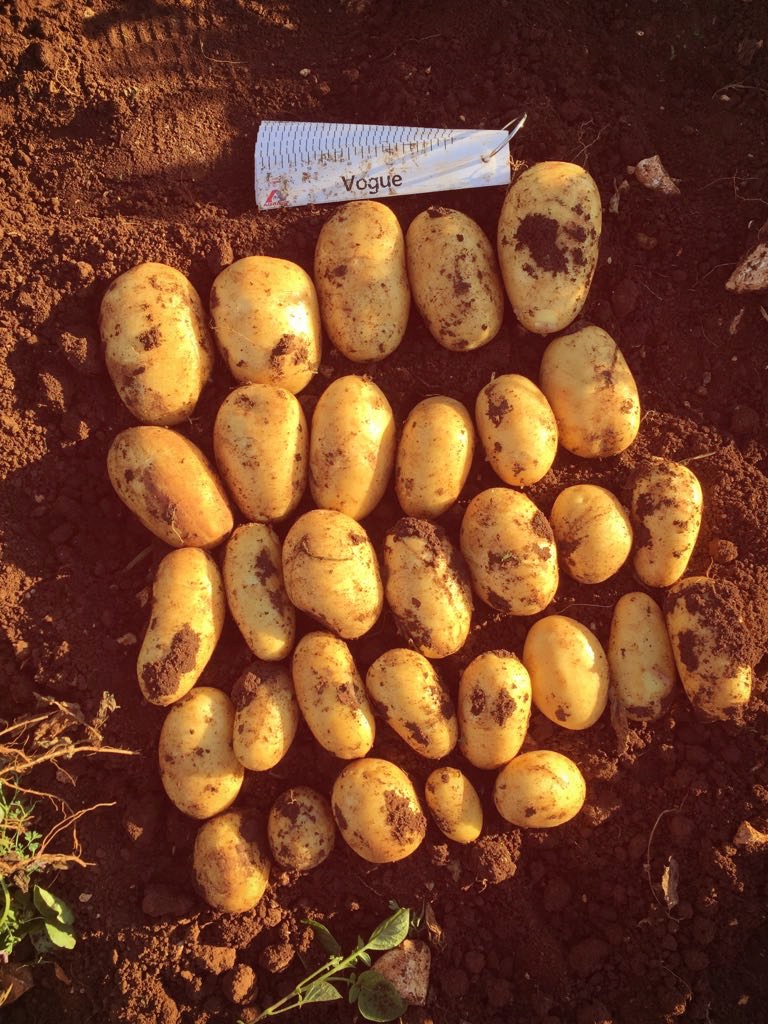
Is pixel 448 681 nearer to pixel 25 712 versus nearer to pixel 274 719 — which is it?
pixel 274 719

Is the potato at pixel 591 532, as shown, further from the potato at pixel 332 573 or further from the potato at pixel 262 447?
the potato at pixel 262 447

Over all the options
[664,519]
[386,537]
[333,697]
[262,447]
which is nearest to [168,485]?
[262,447]

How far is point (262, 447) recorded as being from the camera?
7.74ft

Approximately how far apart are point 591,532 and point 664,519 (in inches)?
9.7

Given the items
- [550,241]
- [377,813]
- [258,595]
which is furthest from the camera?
[550,241]

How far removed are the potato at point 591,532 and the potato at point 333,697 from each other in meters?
0.81

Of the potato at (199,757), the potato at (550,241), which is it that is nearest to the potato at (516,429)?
the potato at (550,241)

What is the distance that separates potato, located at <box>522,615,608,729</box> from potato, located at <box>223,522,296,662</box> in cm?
81

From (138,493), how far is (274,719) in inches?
32.8

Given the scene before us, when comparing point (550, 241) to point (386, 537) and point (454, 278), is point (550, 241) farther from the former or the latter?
point (386, 537)

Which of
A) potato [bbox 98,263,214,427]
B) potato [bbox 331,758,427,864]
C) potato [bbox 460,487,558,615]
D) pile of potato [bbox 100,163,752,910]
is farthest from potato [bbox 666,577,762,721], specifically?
potato [bbox 98,263,214,427]

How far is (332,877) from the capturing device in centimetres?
244

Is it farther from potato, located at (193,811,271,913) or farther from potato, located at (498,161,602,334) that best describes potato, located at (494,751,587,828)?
potato, located at (498,161,602,334)

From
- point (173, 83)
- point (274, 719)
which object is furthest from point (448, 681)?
point (173, 83)
